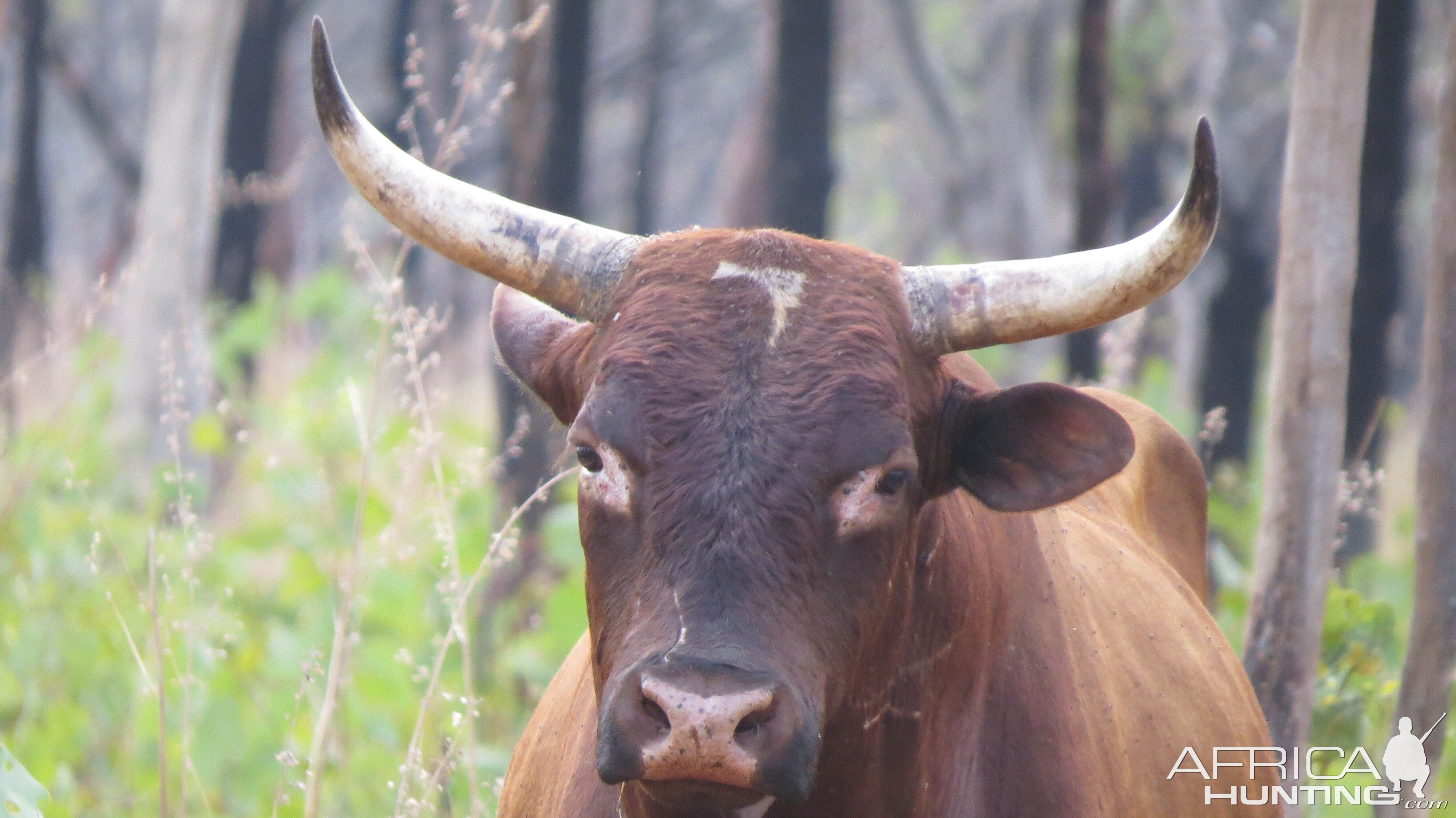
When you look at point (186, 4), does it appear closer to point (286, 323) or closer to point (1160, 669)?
point (286, 323)

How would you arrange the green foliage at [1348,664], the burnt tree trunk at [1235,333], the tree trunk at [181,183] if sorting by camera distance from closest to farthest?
the green foliage at [1348,664] → the tree trunk at [181,183] → the burnt tree trunk at [1235,333]

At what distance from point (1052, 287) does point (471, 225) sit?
1.07m

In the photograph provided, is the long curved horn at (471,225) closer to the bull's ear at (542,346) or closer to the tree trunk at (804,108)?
the bull's ear at (542,346)

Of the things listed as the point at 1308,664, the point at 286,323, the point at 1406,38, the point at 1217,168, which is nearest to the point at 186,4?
the point at 286,323

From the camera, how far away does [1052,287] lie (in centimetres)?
263

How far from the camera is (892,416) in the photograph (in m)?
2.52

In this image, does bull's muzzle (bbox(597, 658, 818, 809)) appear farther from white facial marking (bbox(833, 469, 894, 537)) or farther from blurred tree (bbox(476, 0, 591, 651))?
blurred tree (bbox(476, 0, 591, 651))

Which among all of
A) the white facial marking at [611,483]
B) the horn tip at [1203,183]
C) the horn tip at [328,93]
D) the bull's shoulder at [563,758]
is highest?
the horn tip at [328,93]

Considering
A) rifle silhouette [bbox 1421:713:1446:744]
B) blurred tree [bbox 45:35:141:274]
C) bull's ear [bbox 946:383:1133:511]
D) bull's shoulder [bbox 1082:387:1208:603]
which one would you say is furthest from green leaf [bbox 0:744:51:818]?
blurred tree [bbox 45:35:141:274]

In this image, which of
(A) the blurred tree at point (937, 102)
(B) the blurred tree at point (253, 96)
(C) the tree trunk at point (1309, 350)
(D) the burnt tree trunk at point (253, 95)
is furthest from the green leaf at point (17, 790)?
(A) the blurred tree at point (937, 102)

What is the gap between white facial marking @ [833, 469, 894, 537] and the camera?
2.45 meters

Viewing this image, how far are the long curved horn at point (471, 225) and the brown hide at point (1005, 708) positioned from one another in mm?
721

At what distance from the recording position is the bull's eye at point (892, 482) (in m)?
2.50

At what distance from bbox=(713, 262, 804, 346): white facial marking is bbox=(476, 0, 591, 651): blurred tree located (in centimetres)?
477
